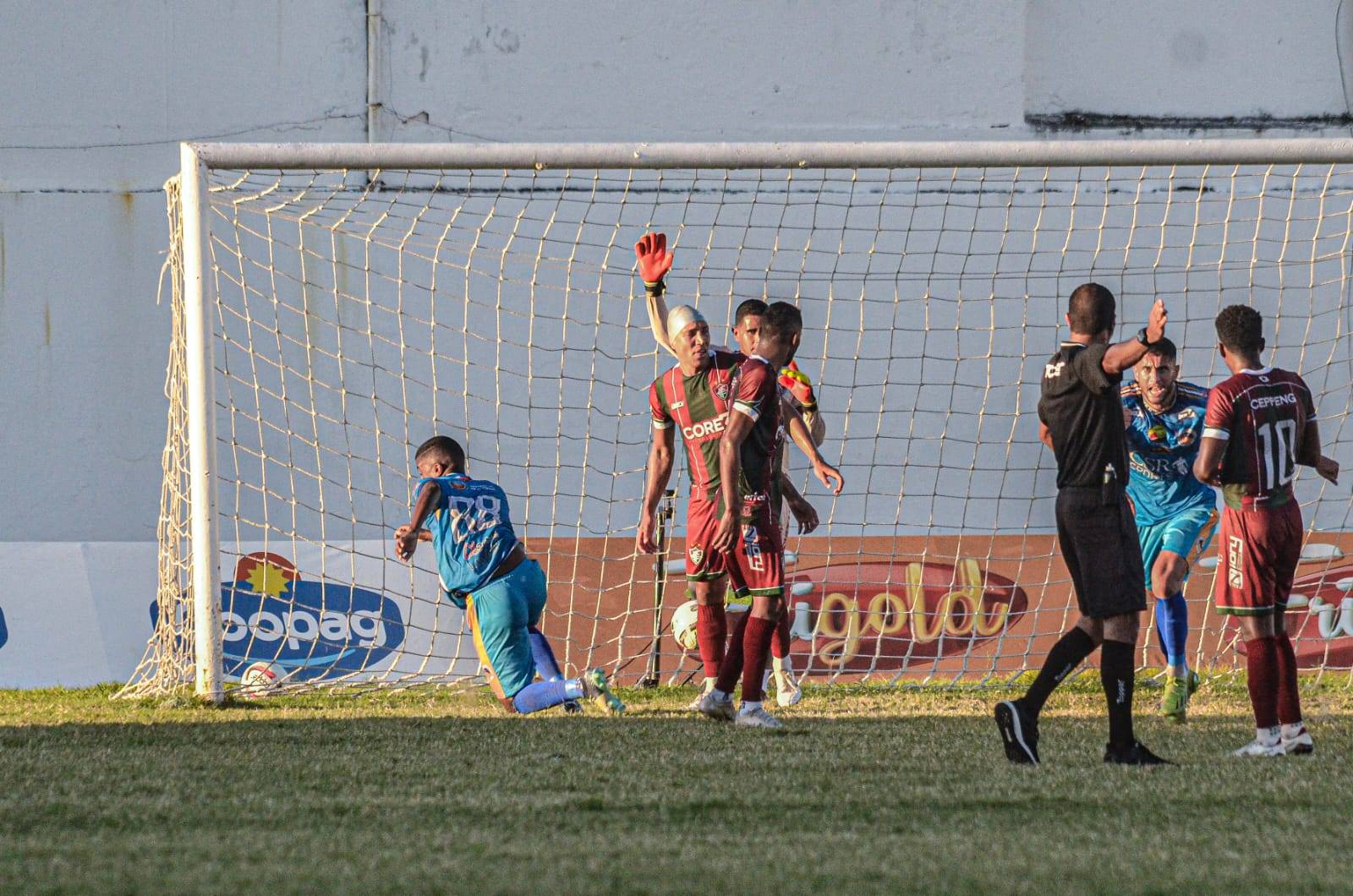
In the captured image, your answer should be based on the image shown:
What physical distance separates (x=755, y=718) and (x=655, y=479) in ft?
4.13

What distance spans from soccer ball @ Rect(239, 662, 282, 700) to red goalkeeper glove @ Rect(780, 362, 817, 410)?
299cm

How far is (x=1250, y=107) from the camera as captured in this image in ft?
37.7

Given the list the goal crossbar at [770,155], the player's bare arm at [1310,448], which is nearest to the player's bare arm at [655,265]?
the goal crossbar at [770,155]

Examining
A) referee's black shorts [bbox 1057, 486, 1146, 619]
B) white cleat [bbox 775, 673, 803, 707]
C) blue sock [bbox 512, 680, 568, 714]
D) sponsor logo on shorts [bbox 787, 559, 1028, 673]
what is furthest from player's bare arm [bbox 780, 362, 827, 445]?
referee's black shorts [bbox 1057, 486, 1146, 619]

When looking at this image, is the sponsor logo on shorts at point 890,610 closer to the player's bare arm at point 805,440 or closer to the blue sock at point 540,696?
the player's bare arm at point 805,440

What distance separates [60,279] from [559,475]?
4014mm

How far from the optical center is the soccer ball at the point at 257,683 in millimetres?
7096

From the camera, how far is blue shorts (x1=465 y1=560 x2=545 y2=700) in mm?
5988

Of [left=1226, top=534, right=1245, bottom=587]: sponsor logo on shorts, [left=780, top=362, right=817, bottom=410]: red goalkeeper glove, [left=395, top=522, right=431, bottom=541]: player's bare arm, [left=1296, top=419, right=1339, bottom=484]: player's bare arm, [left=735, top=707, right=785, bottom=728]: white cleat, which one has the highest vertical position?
[left=1296, top=419, right=1339, bottom=484]: player's bare arm

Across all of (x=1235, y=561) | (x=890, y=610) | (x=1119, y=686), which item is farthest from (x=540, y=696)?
(x=890, y=610)

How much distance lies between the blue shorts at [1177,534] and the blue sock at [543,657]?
270cm

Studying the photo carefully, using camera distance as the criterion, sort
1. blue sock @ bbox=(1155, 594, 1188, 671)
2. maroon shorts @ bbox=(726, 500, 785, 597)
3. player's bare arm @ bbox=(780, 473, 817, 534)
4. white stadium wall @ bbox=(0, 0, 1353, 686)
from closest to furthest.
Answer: maroon shorts @ bbox=(726, 500, 785, 597), blue sock @ bbox=(1155, 594, 1188, 671), player's bare arm @ bbox=(780, 473, 817, 534), white stadium wall @ bbox=(0, 0, 1353, 686)

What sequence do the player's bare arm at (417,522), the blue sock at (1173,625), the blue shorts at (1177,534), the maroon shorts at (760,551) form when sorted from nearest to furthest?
the player's bare arm at (417,522) → the maroon shorts at (760,551) → the blue sock at (1173,625) → the blue shorts at (1177,534)

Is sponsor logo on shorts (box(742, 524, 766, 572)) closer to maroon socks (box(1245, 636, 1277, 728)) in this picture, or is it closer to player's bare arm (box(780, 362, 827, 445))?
player's bare arm (box(780, 362, 827, 445))
